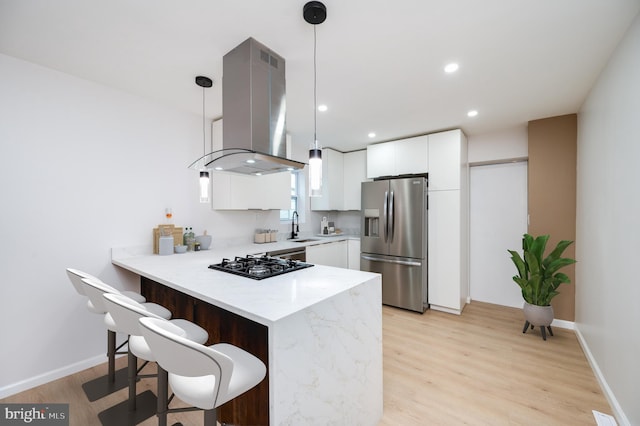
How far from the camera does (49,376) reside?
2215 mm

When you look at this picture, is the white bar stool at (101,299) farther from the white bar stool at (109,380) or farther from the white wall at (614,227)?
the white wall at (614,227)

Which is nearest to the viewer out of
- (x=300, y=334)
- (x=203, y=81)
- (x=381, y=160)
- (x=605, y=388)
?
(x=300, y=334)

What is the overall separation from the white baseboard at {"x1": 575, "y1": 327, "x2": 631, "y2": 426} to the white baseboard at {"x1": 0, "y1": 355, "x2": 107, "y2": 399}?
3.96 m

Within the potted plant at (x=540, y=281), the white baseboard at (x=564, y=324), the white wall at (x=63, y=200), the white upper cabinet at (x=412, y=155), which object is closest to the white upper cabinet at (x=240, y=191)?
the white wall at (x=63, y=200)

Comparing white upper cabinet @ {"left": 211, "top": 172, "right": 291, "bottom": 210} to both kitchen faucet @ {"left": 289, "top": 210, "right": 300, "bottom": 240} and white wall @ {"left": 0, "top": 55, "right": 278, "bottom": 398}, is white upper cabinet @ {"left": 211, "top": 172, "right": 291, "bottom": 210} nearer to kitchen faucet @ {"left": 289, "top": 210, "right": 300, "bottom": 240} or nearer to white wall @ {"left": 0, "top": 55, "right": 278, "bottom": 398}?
white wall @ {"left": 0, "top": 55, "right": 278, "bottom": 398}

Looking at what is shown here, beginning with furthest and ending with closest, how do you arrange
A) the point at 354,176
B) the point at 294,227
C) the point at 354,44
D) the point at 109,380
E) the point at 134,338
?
the point at 354,176 < the point at 294,227 < the point at 109,380 < the point at 354,44 < the point at 134,338

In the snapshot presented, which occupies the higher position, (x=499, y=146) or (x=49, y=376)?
(x=499, y=146)

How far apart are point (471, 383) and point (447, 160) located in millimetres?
2570

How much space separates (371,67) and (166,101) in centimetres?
210

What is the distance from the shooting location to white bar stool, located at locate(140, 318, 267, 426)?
3.04 ft

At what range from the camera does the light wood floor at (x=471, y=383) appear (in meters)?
1.85

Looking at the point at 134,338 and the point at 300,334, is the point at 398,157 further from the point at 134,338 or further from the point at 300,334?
the point at 134,338

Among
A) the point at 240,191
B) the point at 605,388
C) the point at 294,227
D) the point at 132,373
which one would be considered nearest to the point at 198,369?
the point at 132,373

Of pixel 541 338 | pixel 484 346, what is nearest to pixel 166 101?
pixel 484 346
